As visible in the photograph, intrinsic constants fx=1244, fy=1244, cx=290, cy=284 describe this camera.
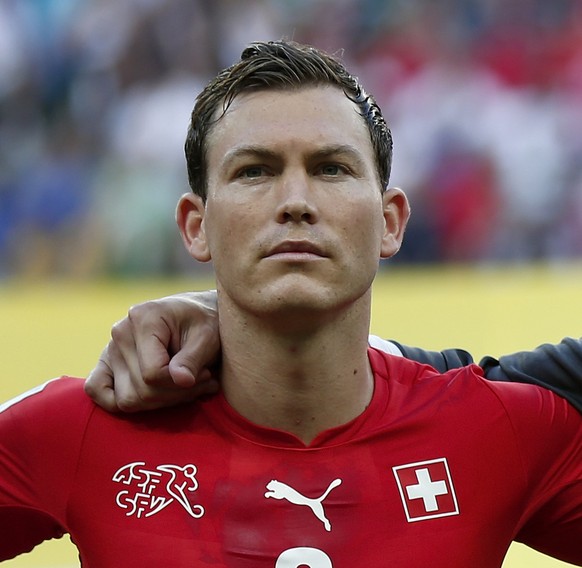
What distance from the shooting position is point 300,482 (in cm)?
253

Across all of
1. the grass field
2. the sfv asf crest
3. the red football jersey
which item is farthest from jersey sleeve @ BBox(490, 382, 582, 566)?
the grass field

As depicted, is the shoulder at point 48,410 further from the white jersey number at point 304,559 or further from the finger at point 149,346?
the white jersey number at point 304,559

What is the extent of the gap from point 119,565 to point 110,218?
4.60 meters

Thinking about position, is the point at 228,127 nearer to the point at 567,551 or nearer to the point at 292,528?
the point at 292,528

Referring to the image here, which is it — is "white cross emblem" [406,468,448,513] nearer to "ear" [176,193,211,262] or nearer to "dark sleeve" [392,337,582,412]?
"dark sleeve" [392,337,582,412]

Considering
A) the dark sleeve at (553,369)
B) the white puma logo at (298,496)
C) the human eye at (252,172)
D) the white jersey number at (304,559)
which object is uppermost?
the human eye at (252,172)

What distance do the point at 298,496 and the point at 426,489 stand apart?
0.26m

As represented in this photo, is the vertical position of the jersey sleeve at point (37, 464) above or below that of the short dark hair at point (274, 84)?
below

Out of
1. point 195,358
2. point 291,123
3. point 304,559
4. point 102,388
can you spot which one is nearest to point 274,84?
point 291,123

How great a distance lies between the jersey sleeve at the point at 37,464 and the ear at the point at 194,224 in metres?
0.41

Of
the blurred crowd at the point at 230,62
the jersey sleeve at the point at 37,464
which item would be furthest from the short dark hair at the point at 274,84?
the blurred crowd at the point at 230,62

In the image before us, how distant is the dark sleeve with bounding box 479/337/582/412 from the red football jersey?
1.5 inches

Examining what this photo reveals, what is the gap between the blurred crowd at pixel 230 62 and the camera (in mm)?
6930

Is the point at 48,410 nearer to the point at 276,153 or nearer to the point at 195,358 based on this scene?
the point at 195,358
